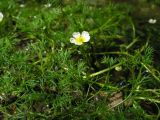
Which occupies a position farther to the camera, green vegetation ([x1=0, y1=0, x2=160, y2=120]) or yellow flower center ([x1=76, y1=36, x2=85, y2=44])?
yellow flower center ([x1=76, y1=36, x2=85, y2=44])

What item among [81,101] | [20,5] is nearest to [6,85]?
[81,101]

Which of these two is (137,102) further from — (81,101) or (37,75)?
(37,75)

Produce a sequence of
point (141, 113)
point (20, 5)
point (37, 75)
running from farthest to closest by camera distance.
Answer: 1. point (20, 5)
2. point (37, 75)
3. point (141, 113)

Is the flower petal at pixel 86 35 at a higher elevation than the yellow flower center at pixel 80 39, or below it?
higher

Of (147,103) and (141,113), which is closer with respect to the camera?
(141,113)

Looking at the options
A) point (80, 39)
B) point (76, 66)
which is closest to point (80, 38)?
point (80, 39)

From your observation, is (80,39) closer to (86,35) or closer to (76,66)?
(86,35)

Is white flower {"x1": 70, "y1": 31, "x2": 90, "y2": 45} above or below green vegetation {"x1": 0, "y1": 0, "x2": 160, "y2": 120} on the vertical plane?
above
